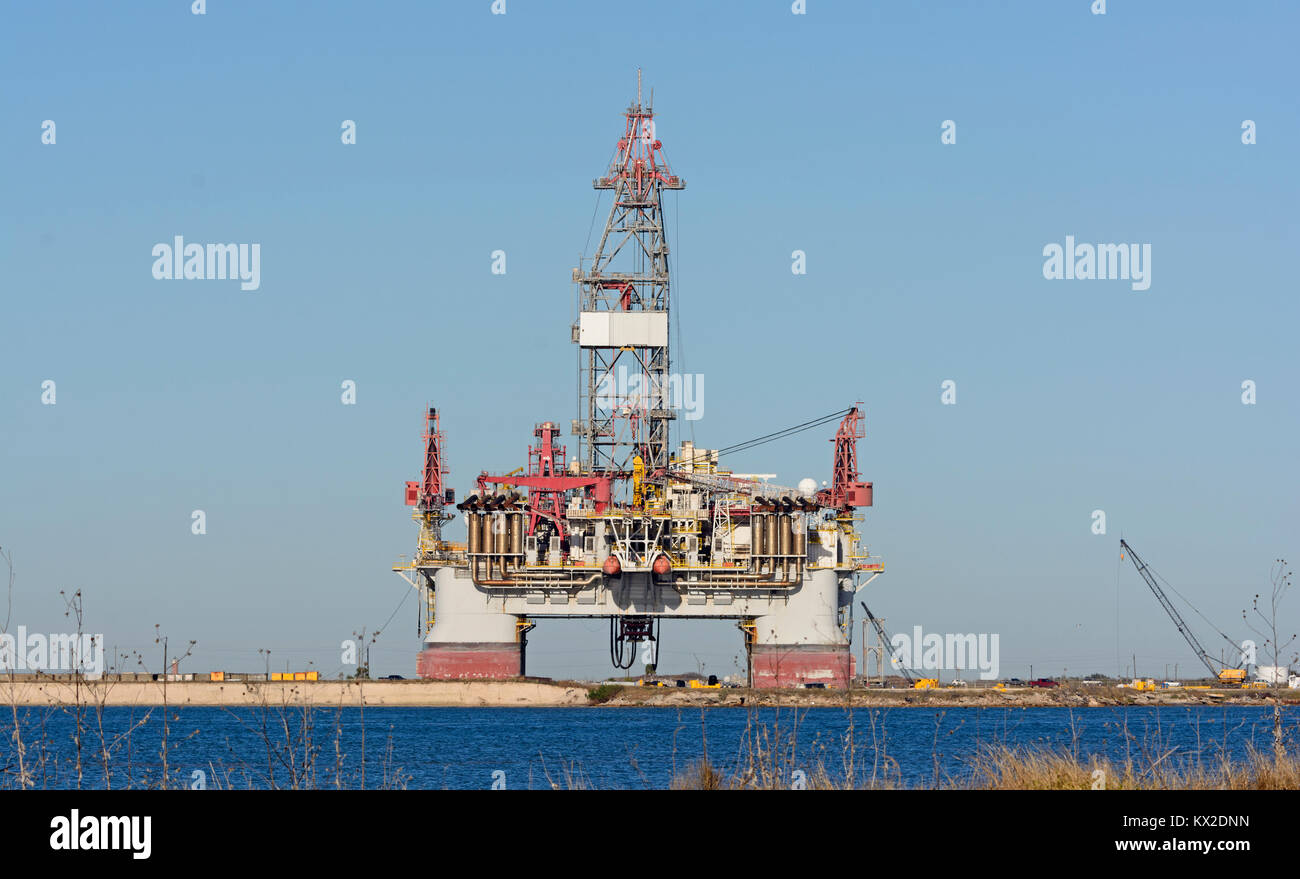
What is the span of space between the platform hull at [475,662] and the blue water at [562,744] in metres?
2.98

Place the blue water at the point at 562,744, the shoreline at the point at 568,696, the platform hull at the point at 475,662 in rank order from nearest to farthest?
the blue water at the point at 562,744, the shoreline at the point at 568,696, the platform hull at the point at 475,662

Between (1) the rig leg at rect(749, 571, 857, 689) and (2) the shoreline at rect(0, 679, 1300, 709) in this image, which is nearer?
(2) the shoreline at rect(0, 679, 1300, 709)

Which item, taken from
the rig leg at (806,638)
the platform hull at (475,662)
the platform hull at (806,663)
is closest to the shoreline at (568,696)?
the platform hull at (475,662)

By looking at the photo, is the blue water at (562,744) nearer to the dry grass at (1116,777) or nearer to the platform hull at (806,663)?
the dry grass at (1116,777)

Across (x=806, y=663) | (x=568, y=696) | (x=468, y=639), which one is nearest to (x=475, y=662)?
(x=468, y=639)

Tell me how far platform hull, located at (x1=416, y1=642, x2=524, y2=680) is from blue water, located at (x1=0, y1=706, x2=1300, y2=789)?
2.98 meters

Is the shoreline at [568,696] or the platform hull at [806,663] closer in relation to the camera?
the shoreline at [568,696]

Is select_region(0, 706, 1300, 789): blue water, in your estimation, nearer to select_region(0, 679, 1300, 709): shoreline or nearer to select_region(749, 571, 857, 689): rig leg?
select_region(0, 679, 1300, 709): shoreline

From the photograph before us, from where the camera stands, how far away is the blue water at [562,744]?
3127cm

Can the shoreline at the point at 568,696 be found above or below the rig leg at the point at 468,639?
below

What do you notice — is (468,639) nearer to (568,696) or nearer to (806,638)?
(568,696)

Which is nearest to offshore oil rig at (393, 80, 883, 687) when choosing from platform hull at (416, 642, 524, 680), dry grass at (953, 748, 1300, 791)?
platform hull at (416, 642, 524, 680)

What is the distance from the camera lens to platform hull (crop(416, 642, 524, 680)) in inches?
4815
